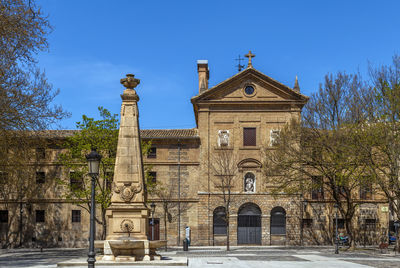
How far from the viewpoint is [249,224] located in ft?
133

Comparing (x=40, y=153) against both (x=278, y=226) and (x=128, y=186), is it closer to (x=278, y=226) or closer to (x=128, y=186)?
(x=278, y=226)

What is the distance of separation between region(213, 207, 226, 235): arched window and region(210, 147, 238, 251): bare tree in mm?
294

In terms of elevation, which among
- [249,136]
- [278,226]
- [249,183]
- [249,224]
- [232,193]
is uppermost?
[249,136]

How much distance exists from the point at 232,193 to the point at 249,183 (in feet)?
5.46

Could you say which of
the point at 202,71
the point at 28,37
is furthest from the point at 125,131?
the point at 202,71

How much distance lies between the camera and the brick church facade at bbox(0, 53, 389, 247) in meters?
40.4

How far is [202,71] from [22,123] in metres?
24.2

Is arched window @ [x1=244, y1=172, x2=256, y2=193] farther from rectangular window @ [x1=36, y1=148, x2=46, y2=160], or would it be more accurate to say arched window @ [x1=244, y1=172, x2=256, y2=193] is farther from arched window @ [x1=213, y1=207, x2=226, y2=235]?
rectangular window @ [x1=36, y1=148, x2=46, y2=160]

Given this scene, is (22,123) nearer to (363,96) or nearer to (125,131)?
(125,131)

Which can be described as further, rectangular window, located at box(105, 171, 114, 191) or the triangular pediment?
the triangular pediment

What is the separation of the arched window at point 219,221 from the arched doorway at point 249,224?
1.26 metres

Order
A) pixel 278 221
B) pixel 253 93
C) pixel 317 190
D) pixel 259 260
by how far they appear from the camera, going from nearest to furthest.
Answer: pixel 259 260, pixel 317 190, pixel 278 221, pixel 253 93

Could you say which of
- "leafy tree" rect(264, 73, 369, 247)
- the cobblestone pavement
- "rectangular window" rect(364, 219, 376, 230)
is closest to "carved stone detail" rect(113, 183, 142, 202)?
the cobblestone pavement

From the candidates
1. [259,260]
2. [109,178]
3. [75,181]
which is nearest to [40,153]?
[75,181]
